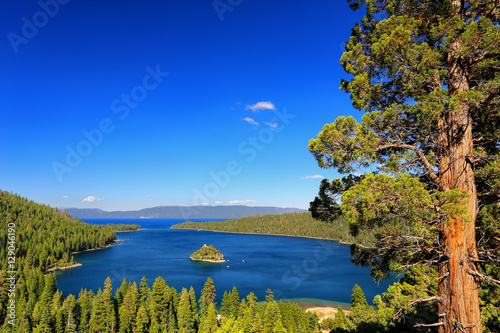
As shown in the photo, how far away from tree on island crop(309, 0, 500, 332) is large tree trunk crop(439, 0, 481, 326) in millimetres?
21

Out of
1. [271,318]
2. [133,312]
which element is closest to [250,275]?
[133,312]

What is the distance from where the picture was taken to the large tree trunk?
5.80m

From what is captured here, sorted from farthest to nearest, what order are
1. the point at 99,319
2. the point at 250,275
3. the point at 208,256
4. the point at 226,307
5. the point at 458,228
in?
the point at 208,256 → the point at 250,275 → the point at 226,307 → the point at 99,319 → the point at 458,228

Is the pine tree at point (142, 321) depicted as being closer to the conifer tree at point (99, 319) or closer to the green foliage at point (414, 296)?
the conifer tree at point (99, 319)

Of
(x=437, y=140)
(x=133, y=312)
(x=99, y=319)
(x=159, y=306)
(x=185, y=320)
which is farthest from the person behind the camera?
(x=133, y=312)

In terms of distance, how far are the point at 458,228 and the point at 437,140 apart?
86.6 inches

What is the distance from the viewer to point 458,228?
605 centimetres

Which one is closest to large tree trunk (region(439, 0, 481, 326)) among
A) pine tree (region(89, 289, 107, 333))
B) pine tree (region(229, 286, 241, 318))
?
pine tree (region(229, 286, 241, 318))

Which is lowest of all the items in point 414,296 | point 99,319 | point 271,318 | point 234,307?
point 234,307

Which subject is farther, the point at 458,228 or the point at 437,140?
the point at 437,140

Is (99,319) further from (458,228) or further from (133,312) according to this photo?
(458,228)

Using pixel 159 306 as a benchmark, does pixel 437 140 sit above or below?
above

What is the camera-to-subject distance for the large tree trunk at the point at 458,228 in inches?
228

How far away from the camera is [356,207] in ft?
21.5
